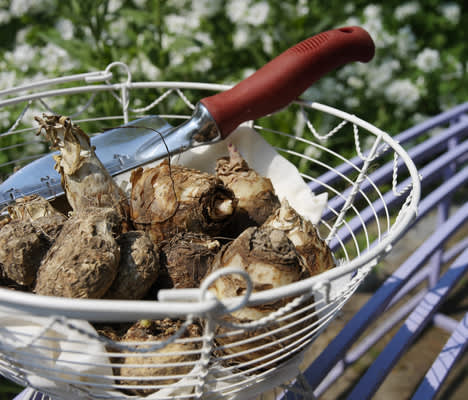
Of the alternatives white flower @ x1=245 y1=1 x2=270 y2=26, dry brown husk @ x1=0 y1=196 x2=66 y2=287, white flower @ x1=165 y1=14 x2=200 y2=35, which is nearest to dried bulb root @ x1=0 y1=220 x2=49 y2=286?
dry brown husk @ x1=0 y1=196 x2=66 y2=287

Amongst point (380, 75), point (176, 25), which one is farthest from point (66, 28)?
point (380, 75)

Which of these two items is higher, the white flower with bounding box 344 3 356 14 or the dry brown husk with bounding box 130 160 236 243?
the white flower with bounding box 344 3 356 14

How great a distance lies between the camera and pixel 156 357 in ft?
1.50

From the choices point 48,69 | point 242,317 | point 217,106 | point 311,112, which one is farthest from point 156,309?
point 311,112

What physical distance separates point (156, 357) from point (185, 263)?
12 centimetres

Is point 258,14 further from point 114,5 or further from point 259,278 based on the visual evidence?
point 259,278

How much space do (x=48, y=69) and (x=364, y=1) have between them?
158 centimetres

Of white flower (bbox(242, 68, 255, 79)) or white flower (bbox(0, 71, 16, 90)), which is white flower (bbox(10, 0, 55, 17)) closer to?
white flower (bbox(0, 71, 16, 90))

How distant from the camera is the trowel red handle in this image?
72 centimetres

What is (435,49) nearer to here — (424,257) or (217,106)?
(424,257)

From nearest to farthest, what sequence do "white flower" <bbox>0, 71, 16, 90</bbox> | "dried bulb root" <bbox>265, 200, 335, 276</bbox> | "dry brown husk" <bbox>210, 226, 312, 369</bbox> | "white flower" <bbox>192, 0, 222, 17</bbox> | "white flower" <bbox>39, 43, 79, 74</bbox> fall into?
"dry brown husk" <bbox>210, 226, 312, 369</bbox>
"dried bulb root" <bbox>265, 200, 335, 276</bbox>
"white flower" <bbox>0, 71, 16, 90</bbox>
"white flower" <bbox>39, 43, 79, 74</bbox>
"white flower" <bbox>192, 0, 222, 17</bbox>

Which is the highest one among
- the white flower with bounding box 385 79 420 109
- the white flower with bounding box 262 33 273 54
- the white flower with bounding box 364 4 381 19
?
the white flower with bounding box 364 4 381 19

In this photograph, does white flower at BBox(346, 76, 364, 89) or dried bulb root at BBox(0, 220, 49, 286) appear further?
white flower at BBox(346, 76, 364, 89)

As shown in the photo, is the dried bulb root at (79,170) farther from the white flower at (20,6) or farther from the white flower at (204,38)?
the white flower at (20,6)
